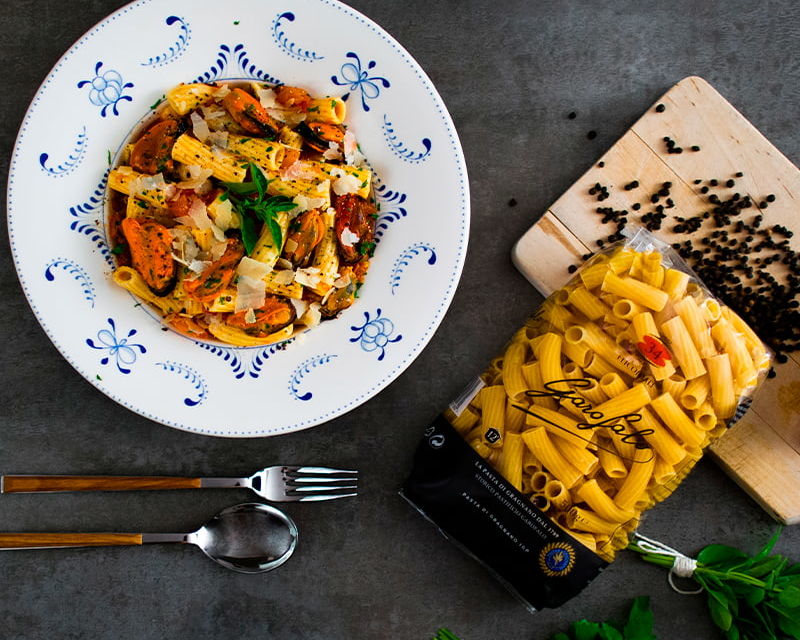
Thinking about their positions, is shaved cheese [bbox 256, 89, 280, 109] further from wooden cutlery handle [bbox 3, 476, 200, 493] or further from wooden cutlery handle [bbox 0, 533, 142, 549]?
wooden cutlery handle [bbox 0, 533, 142, 549]

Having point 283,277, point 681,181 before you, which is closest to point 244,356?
point 283,277

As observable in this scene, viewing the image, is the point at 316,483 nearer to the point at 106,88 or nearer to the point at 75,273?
the point at 75,273

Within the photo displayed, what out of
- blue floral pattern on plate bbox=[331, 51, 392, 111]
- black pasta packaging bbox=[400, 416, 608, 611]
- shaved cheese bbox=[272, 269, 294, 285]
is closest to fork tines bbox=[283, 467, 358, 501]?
black pasta packaging bbox=[400, 416, 608, 611]

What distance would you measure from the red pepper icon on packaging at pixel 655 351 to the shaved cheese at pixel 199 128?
1.53 meters

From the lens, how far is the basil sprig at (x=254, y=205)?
81.4 inches

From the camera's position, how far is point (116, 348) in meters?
2.18

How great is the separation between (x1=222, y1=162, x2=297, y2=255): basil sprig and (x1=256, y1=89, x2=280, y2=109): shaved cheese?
0.69ft

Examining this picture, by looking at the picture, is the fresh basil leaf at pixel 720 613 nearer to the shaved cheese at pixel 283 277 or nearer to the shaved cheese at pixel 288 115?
the shaved cheese at pixel 283 277

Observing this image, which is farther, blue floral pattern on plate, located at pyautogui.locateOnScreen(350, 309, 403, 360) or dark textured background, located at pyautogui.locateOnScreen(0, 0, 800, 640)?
dark textured background, located at pyautogui.locateOnScreen(0, 0, 800, 640)

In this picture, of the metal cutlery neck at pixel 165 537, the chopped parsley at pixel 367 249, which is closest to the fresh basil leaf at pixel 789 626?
the chopped parsley at pixel 367 249

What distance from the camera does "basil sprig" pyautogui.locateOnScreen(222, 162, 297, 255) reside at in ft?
6.79

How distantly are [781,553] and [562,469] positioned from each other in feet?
3.63

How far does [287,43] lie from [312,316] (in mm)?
872

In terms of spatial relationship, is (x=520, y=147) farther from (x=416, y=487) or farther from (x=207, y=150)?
(x=416, y=487)
